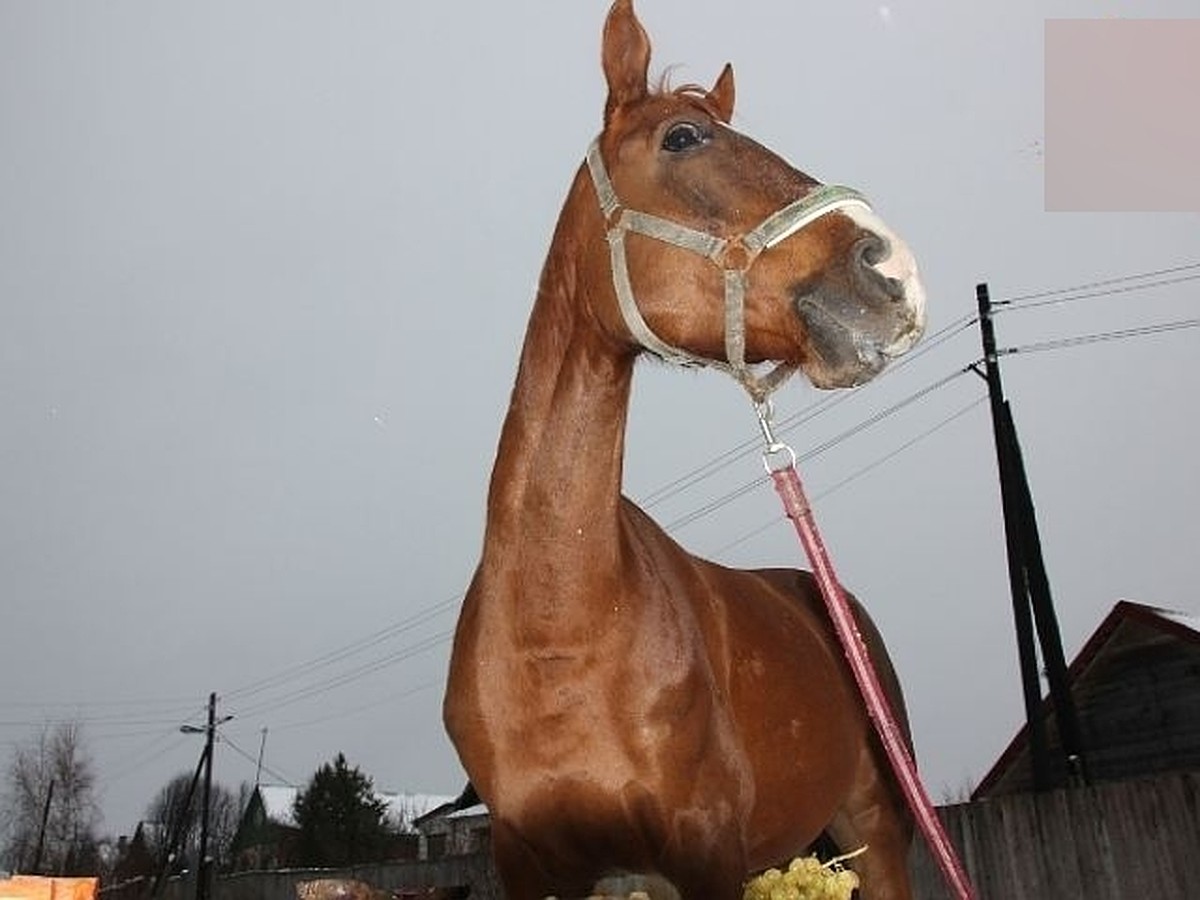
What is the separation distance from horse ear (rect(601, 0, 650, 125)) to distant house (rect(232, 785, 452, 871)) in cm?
5096

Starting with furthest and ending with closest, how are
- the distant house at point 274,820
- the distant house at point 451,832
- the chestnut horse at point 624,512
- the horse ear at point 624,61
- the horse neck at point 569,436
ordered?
the distant house at point 274,820, the distant house at point 451,832, the horse ear at point 624,61, the horse neck at point 569,436, the chestnut horse at point 624,512

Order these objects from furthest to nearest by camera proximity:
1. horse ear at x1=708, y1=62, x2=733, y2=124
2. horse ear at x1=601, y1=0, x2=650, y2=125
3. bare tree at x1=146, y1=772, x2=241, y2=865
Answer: bare tree at x1=146, y1=772, x2=241, y2=865 < horse ear at x1=708, y1=62, x2=733, y2=124 < horse ear at x1=601, y1=0, x2=650, y2=125

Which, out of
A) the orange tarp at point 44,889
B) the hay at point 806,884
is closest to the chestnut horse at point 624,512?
the hay at point 806,884

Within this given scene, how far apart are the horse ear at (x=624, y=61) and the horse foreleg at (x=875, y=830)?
2.97 m

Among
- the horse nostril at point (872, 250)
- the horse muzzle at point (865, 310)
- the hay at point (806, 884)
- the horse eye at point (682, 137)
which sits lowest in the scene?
the hay at point (806, 884)

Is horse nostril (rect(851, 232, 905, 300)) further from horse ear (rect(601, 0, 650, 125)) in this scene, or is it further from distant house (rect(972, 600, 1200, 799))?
distant house (rect(972, 600, 1200, 799))

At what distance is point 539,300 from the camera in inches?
134

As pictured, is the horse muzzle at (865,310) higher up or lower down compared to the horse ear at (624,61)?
→ lower down

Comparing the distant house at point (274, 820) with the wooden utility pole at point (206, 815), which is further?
Result: the distant house at point (274, 820)

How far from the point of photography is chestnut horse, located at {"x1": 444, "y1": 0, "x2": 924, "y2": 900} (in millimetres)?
2648

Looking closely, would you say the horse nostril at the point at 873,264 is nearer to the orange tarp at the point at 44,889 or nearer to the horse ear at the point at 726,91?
the horse ear at the point at 726,91

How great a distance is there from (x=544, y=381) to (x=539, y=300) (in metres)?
0.29

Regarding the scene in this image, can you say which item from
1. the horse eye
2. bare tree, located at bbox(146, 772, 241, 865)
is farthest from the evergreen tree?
the horse eye

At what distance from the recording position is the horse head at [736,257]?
2.50 meters
